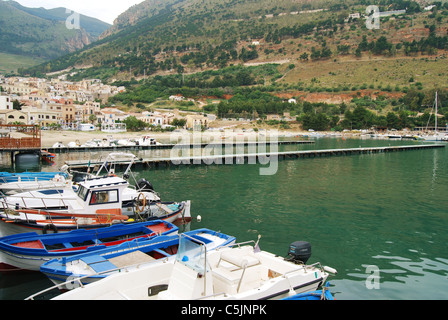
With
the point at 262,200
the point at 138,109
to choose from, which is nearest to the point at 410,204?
the point at 262,200

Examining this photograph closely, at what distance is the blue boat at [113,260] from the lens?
401 inches

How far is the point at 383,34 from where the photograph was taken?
199 meters

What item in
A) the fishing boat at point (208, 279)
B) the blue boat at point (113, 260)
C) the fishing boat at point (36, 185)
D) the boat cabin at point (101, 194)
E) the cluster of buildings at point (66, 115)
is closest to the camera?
the fishing boat at point (208, 279)

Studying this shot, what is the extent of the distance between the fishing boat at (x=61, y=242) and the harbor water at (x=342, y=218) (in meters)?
0.78

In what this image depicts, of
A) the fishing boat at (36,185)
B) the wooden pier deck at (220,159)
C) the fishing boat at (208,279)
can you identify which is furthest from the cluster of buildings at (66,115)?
the fishing boat at (208,279)

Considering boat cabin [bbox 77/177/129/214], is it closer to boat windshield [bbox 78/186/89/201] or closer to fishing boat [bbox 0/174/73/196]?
boat windshield [bbox 78/186/89/201]

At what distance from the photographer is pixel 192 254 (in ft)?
27.3

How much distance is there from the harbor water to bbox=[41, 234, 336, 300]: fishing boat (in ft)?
9.80

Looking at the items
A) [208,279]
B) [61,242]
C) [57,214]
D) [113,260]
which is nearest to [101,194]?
[57,214]

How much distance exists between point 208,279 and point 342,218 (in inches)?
582

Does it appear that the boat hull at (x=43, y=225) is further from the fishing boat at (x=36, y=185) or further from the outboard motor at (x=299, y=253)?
the outboard motor at (x=299, y=253)

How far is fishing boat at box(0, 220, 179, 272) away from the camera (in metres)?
12.1

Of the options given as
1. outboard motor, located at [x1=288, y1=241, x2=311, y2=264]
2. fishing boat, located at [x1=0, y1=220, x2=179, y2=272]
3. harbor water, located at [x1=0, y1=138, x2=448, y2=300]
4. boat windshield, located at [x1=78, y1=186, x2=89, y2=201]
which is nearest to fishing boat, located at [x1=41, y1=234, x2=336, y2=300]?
outboard motor, located at [x1=288, y1=241, x2=311, y2=264]

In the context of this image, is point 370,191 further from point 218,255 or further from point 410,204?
point 218,255
